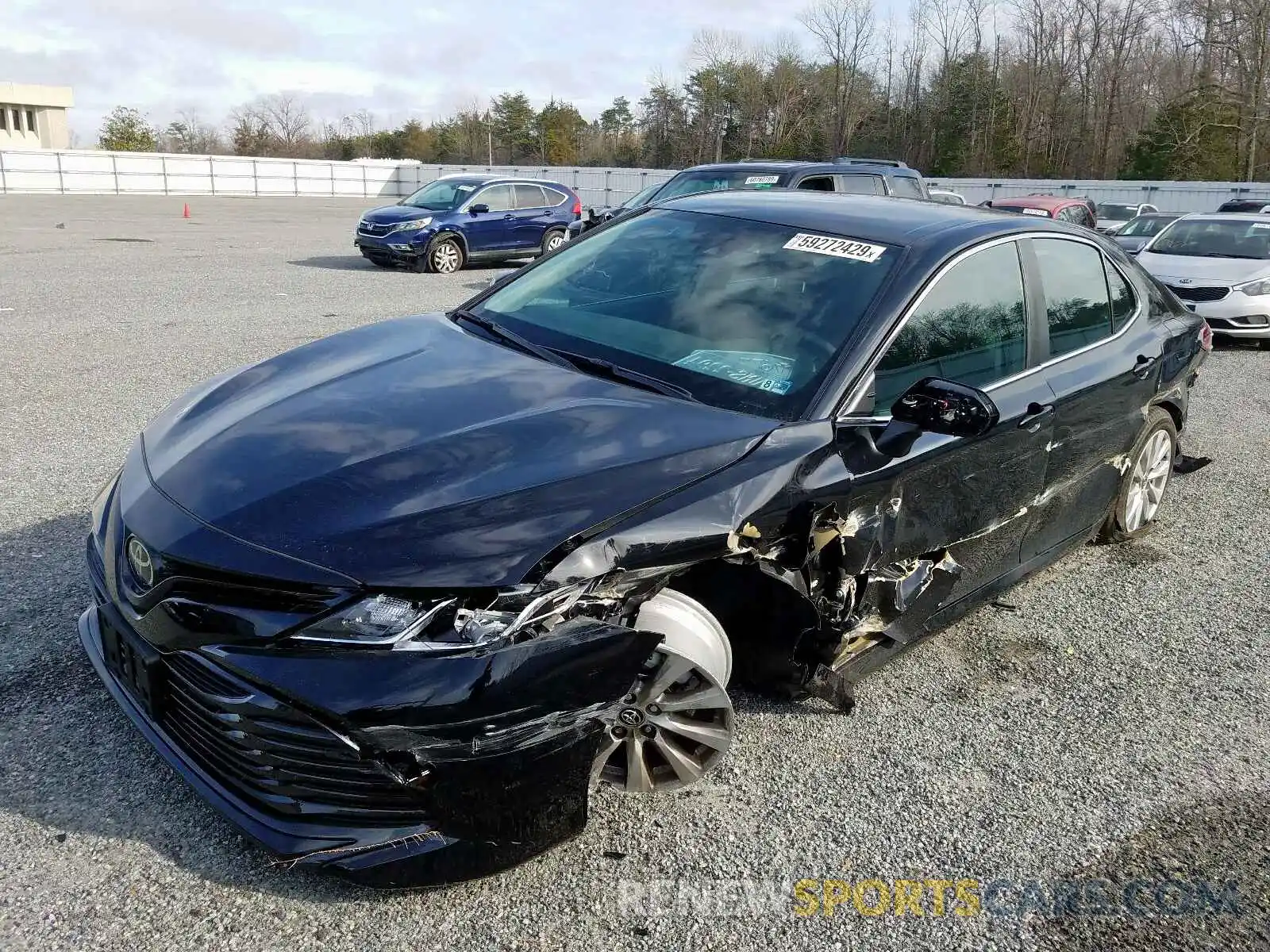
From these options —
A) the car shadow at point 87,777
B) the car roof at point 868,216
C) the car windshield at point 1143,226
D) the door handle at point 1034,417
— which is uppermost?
the car windshield at point 1143,226

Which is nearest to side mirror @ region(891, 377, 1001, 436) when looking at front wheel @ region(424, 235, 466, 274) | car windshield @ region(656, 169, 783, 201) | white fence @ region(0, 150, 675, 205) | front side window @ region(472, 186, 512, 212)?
car windshield @ region(656, 169, 783, 201)

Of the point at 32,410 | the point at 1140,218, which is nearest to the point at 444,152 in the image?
the point at 1140,218

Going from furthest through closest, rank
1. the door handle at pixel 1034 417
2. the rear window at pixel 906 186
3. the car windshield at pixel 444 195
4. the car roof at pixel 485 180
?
the car roof at pixel 485 180 < the car windshield at pixel 444 195 < the rear window at pixel 906 186 < the door handle at pixel 1034 417

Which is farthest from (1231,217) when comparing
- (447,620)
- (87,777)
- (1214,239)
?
(87,777)

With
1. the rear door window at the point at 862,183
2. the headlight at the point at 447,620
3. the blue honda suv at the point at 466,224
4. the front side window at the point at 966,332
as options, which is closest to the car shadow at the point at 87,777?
the headlight at the point at 447,620

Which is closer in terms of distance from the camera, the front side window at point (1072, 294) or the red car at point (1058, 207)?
the front side window at point (1072, 294)

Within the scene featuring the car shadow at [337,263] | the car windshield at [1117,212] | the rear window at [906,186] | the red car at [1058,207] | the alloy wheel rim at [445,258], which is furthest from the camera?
the car windshield at [1117,212]

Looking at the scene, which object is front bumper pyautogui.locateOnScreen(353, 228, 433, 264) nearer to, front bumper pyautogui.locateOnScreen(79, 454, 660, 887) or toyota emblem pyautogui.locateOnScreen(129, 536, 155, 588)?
toyota emblem pyautogui.locateOnScreen(129, 536, 155, 588)

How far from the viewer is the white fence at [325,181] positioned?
3191cm

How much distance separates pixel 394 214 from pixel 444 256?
101cm

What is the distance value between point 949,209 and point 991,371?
90 cm

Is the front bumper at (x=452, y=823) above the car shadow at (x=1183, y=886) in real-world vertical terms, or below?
above

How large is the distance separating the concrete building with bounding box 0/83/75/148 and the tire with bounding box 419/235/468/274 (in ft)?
195

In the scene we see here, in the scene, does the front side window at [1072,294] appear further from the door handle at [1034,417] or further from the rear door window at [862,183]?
the rear door window at [862,183]
